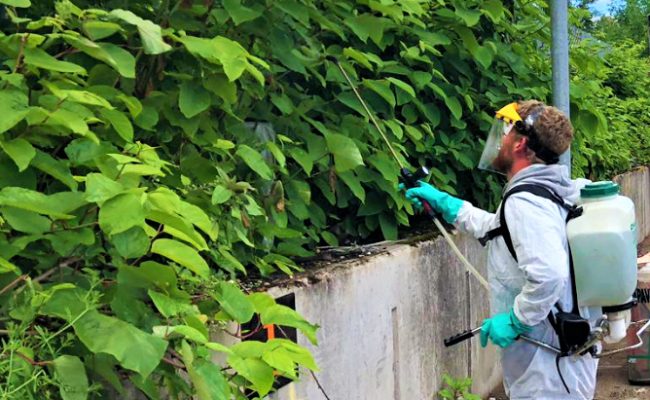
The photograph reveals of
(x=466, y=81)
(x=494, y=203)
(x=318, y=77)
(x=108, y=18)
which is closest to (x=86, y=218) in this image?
(x=108, y=18)

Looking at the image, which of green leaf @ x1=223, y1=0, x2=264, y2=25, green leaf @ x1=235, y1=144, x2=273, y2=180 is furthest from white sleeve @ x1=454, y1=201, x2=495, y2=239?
green leaf @ x1=223, y1=0, x2=264, y2=25

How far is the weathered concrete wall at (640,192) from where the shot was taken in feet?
39.1

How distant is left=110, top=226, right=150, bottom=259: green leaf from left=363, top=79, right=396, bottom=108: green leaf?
8.39 ft

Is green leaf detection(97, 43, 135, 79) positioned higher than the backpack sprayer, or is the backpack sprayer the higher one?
green leaf detection(97, 43, 135, 79)

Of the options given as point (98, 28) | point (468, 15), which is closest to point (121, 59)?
point (98, 28)

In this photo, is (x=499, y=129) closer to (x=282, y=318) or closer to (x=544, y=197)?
(x=544, y=197)

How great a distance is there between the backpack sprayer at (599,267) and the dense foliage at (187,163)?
1200 millimetres

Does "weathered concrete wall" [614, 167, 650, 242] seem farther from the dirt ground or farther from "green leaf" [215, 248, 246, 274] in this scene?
"green leaf" [215, 248, 246, 274]

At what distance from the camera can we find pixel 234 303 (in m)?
2.60

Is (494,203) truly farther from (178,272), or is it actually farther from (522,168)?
(178,272)

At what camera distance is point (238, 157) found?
11.3ft

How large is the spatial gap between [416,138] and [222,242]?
2.26m

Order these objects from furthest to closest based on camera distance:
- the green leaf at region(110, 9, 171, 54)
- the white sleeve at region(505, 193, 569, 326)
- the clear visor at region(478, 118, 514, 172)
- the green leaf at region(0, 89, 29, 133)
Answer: the clear visor at region(478, 118, 514, 172) → the white sleeve at region(505, 193, 569, 326) → the green leaf at region(110, 9, 171, 54) → the green leaf at region(0, 89, 29, 133)

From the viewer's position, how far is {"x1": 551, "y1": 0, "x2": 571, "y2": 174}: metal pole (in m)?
5.10
